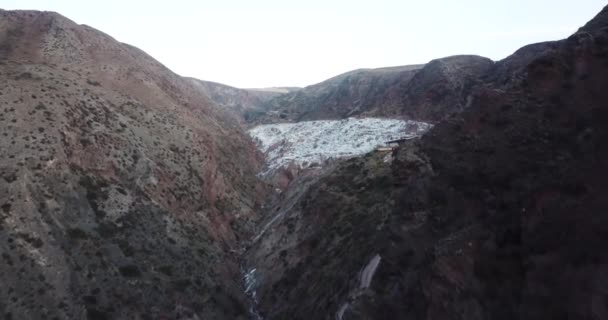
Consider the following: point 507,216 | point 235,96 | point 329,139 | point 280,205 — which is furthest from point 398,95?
point 235,96

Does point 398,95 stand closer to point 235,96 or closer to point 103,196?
point 103,196

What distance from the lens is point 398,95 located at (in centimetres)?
9812

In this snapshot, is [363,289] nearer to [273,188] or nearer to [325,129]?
[273,188]

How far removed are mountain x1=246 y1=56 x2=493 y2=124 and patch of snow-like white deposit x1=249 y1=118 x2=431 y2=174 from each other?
662cm

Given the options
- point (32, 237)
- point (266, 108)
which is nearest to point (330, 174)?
point (32, 237)

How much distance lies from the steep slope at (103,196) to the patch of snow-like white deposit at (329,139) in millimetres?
11179

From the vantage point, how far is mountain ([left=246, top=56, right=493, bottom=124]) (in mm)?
84938

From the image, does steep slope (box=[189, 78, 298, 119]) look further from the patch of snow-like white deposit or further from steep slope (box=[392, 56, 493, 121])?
steep slope (box=[392, 56, 493, 121])

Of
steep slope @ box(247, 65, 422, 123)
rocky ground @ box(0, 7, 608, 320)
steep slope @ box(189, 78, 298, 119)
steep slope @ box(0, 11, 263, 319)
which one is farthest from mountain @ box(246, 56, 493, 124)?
steep slope @ box(0, 11, 263, 319)

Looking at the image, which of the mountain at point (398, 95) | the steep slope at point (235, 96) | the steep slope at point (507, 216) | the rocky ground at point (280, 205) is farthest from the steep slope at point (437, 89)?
the steep slope at point (235, 96)

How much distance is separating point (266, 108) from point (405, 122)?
84502 millimetres

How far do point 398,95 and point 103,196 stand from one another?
2747 inches

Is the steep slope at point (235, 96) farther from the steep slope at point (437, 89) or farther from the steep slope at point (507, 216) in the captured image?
the steep slope at point (507, 216)

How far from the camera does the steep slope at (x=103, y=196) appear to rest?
3125cm
